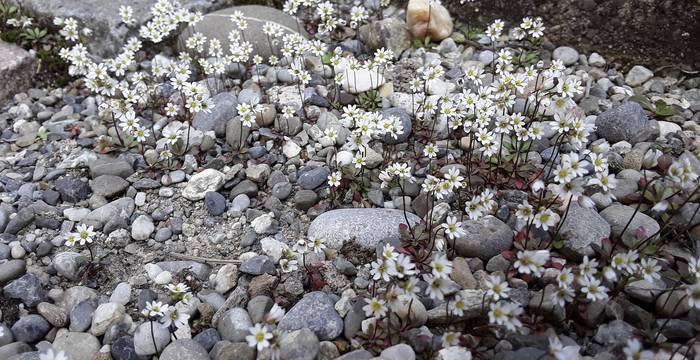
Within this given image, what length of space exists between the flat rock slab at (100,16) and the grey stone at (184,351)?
12.3 ft

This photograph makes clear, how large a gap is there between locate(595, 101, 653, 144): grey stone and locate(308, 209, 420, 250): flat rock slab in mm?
1676

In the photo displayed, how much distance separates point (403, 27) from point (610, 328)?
11.4 ft

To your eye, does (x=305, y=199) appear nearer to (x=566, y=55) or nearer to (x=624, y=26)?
(x=566, y=55)

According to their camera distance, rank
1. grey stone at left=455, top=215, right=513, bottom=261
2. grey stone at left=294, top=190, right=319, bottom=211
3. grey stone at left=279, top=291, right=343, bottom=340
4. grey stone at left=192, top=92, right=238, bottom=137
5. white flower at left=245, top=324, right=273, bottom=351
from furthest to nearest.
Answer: grey stone at left=192, top=92, right=238, bottom=137 → grey stone at left=294, top=190, right=319, bottom=211 → grey stone at left=455, top=215, right=513, bottom=261 → grey stone at left=279, top=291, right=343, bottom=340 → white flower at left=245, top=324, right=273, bottom=351

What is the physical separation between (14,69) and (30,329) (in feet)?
10.2

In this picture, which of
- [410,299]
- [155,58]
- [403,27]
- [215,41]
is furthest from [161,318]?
[403,27]

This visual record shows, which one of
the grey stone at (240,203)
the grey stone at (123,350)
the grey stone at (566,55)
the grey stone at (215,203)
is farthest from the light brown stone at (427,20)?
the grey stone at (123,350)

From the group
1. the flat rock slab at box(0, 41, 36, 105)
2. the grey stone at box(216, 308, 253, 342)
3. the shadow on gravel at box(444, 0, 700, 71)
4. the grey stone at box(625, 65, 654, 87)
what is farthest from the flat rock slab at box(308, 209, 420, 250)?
the flat rock slab at box(0, 41, 36, 105)

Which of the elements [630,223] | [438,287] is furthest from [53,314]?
[630,223]

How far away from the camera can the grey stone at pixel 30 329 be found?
328 cm

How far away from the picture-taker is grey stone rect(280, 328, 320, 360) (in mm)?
3010

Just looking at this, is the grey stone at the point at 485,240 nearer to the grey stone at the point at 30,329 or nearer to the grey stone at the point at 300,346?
the grey stone at the point at 300,346

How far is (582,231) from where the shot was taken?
348 cm

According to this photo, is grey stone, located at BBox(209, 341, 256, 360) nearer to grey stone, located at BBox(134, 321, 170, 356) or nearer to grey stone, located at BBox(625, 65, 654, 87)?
grey stone, located at BBox(134, 321, 170, 356)
